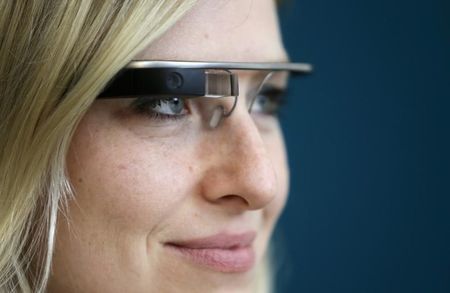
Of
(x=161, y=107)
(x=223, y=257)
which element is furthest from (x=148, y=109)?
(x=223, y=257)

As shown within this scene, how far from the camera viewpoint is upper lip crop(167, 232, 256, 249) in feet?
3.62

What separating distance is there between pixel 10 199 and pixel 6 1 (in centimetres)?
27

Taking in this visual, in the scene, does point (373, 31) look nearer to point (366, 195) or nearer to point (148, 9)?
point (366, 195)

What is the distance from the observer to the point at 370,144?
1890mm

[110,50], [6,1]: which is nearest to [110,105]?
[110,50]

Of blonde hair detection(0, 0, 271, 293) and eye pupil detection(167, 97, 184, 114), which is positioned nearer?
blonde hair detection(0, 0, 271, 293)

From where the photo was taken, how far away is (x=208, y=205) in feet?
3.58

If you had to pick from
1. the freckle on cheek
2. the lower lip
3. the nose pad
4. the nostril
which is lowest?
the lower lip

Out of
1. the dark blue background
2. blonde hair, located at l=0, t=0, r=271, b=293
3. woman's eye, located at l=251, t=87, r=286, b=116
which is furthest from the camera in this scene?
the dark blue background

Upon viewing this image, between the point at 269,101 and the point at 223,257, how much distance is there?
13.0 inches

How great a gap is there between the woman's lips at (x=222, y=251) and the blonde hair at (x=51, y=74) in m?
0.20

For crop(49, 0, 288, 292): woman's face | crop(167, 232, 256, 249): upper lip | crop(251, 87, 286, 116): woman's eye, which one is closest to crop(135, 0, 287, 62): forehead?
crop(49, 0, 288, 292): woman's face

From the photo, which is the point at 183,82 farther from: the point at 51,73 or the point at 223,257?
the point at 223,257

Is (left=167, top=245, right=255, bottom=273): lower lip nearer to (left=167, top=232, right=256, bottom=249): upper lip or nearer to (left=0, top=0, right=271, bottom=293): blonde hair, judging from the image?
(left=167, top=232, right=256, bottom=249): upper lip
